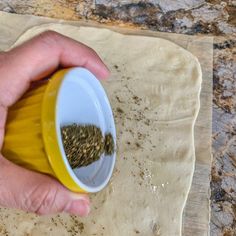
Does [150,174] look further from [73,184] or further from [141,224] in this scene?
[73,184]

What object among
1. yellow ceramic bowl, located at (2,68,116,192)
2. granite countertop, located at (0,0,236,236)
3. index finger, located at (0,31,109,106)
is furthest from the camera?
granite countertop, located at (0,0,236,236)

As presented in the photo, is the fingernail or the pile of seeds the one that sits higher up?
the pile of seeds

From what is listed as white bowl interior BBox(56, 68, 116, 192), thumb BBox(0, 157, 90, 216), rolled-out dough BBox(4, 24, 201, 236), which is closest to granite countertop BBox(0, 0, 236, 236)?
rolled-out dough BBox(4, 24, 201, 236)

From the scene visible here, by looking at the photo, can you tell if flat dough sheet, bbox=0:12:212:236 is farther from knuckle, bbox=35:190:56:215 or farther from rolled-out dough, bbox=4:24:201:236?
knuckle, bbox=35:190:56:215

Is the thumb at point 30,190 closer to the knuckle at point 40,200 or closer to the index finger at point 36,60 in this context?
the knuckle at point 40,200

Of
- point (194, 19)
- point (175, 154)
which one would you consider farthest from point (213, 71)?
point (175, 154)

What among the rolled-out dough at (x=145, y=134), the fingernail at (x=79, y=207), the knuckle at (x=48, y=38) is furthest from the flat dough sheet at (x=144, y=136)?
the knuckle at (x=48, y=38)

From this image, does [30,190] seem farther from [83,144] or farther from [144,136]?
[144,136]
